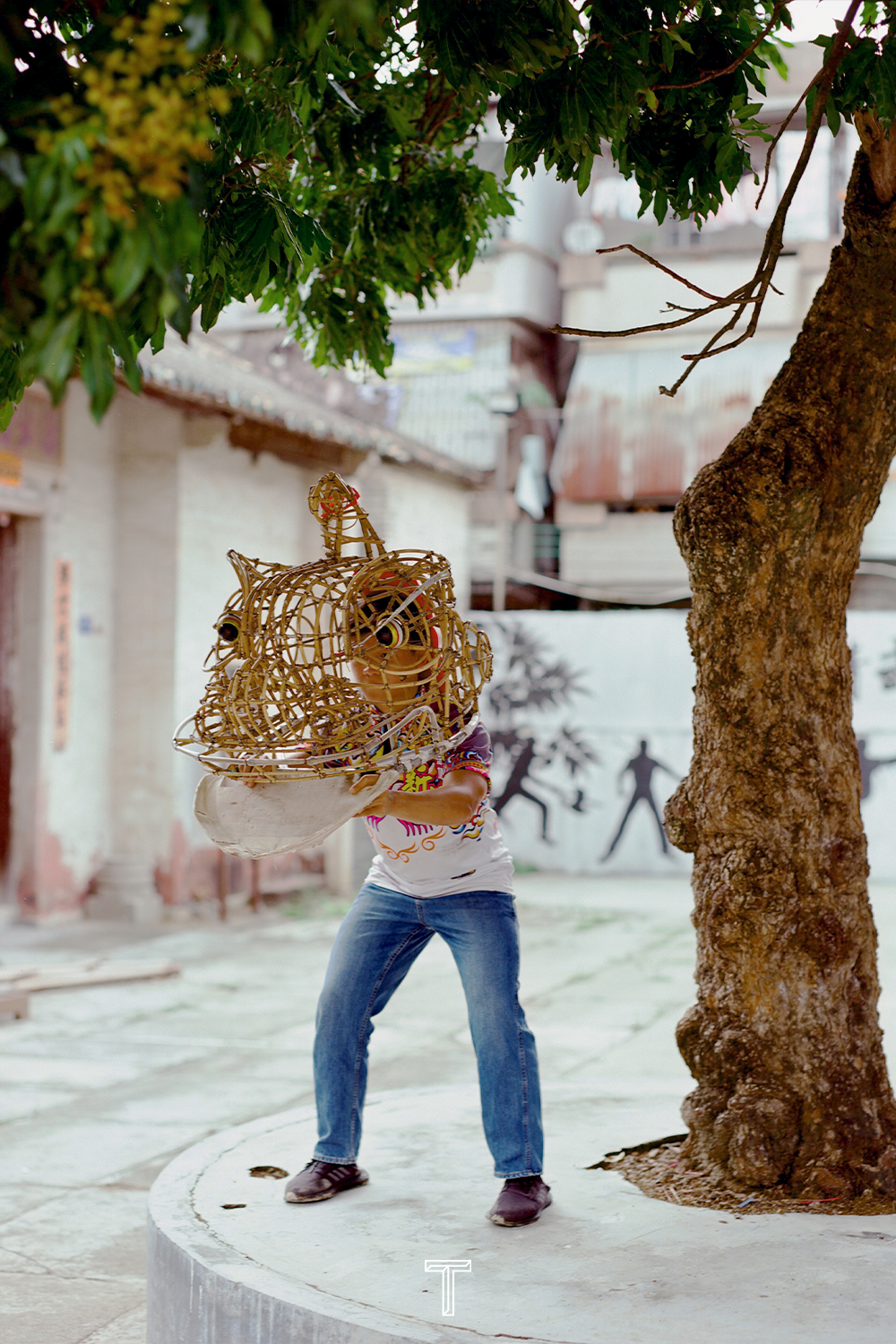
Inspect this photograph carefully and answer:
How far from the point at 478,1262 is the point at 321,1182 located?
59 cm

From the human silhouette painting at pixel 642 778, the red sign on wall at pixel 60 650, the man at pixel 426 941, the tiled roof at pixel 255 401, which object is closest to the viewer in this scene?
the man at pixel 426 941

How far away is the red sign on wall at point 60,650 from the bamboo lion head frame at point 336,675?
7.46m

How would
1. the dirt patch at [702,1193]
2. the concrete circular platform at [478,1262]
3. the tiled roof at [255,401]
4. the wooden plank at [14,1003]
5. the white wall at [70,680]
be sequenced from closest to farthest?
the concrete circular platform at [478,1262] → the dirt patch at [702,1193] → the wooden plank at [14,1003] → the tiled roof at [255,401] → the white wall at [70,680]

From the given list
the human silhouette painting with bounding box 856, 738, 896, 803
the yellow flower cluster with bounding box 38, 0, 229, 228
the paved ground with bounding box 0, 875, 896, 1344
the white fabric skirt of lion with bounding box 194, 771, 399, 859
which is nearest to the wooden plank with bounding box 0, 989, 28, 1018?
the paved ground with bounding box 0, 875, 896, 1344

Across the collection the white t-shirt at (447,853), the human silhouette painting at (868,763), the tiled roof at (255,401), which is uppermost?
the tiled roof at (255,401)

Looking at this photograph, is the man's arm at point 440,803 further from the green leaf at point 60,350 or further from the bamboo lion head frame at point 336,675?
the green leaf at point 60,350

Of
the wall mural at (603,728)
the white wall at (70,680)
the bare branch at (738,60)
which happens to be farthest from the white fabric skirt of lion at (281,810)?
the wall mural at (603,728)

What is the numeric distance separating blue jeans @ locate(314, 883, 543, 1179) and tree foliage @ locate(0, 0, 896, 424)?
1529mm

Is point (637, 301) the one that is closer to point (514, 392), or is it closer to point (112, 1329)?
point (514, 392)

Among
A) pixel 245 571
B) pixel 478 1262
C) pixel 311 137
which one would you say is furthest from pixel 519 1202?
pixel 311 137

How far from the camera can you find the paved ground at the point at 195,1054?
427cm

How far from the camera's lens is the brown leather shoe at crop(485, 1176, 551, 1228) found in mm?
3385

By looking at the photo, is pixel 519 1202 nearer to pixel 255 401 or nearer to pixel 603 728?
pixel 255 401

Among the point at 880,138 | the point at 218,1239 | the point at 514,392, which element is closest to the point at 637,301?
the point at 514,392
